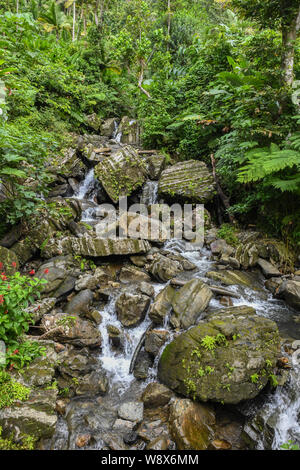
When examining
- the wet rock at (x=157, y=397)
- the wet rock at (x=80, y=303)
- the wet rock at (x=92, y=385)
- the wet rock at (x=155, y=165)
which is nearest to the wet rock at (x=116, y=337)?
the wet rock at (x=92, y=385)

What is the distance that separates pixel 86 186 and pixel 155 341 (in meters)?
6.27

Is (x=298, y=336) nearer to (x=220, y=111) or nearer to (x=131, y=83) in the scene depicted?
(x=220, y=111)

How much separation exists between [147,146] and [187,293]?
321 inches

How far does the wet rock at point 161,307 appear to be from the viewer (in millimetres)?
4598

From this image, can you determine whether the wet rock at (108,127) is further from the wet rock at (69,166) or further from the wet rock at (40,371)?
the wet rock at (40,371)

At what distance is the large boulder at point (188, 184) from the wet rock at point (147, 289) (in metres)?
3.60

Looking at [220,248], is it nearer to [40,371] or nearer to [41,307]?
[41,307]

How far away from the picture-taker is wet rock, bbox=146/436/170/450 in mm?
3100

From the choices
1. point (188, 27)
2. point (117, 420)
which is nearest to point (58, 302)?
point (117, 420)

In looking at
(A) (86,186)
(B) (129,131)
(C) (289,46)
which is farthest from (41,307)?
(B) (129,131)

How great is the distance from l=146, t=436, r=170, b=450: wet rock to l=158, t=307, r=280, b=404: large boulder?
58 cm

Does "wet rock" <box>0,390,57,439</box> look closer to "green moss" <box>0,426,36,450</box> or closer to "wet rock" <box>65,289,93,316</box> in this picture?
"green moss" <box>0,426,36,450</box>

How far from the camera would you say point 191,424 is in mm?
3262

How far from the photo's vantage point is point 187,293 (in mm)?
4734
